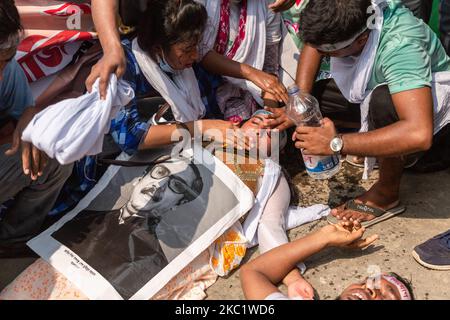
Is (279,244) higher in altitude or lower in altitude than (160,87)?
lower

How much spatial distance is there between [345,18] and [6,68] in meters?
1.44

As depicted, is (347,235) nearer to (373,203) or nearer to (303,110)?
(373,203)

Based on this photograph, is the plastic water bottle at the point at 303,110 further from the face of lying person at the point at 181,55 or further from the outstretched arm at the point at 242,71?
the face of lying person at the point at 181,55

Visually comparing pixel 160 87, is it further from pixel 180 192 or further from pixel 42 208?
pixel 42 208

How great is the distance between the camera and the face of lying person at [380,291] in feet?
6.72

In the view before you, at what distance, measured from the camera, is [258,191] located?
101 inches

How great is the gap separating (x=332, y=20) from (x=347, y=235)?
2.91 feet

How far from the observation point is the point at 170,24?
2447mm

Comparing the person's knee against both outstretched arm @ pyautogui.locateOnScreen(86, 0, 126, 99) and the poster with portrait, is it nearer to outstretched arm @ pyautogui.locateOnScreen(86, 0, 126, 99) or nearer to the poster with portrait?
the poster with portrait

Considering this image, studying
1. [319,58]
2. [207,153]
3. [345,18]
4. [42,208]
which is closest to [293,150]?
[319,58]

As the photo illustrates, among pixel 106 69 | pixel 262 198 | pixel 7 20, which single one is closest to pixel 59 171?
pixel 106 69

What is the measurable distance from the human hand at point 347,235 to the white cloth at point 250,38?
862 millimetres

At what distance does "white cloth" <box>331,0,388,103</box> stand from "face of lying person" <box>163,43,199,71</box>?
65 centimetres

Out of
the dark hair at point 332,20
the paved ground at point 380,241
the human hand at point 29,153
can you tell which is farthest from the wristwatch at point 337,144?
the human hand at point 29,153
